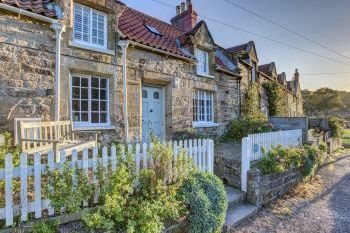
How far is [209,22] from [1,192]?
440 inches

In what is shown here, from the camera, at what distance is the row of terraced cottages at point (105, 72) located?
5.76m

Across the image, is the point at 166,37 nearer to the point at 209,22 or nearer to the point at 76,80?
the point at 209,22

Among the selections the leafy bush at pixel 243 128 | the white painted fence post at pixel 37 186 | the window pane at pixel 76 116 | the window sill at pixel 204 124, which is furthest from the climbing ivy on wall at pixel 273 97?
the white painted fence post at pixel 37 186

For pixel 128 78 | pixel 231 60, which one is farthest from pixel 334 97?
pixel 128 78

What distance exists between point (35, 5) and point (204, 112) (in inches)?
310

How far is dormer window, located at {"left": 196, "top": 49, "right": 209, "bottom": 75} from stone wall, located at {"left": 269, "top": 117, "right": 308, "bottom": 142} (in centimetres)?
553

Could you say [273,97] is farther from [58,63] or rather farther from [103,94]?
[58,63]

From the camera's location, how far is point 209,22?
11.9 meters

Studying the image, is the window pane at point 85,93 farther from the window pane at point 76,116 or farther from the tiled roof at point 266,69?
the tiled roof at point 266,69

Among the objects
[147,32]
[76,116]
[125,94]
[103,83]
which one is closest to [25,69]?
[76,116]

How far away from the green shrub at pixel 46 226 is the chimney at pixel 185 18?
12.8 meters

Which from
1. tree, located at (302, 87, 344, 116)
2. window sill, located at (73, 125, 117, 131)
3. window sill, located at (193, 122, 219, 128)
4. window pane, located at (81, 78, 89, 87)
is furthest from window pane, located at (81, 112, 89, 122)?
tree, located at (302, 87, 344, 116)

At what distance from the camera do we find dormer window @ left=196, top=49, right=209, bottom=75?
36.7 feet

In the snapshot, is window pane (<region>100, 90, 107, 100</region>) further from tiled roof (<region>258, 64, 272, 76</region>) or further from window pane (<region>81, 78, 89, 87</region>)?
tiled roof (<region>258, 64, 272, 76</region>)
